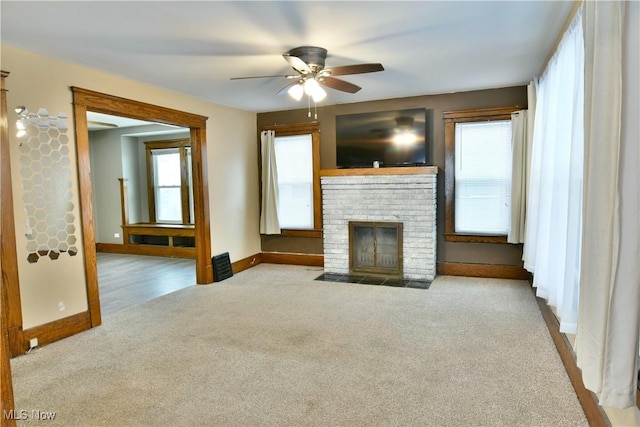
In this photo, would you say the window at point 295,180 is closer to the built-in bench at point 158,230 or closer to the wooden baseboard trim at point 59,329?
the built-in bench at point 158,230

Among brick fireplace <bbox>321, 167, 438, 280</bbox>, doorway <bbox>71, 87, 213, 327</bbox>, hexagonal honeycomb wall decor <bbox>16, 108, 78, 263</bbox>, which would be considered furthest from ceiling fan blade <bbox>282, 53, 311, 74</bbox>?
brick fireplace <bbox>321, 167, 438, 280</bbox>

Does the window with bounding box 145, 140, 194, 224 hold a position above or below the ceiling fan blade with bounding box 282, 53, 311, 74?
below

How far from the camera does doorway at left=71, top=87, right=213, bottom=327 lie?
12.9ft

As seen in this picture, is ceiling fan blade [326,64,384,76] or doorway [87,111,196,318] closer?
ceiling fan blade [326,64,384,76]

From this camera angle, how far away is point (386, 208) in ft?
18.9

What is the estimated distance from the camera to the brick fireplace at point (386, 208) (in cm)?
552

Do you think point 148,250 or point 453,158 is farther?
point 148,250

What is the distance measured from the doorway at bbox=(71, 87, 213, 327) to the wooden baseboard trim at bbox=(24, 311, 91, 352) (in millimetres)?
87

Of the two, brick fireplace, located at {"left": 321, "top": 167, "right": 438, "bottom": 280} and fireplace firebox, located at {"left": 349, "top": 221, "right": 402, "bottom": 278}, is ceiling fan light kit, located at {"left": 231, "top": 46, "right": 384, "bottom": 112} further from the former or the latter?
fireplace firebox, located at {"left": 349, "top": 221, "right": 402, "bottom": 278}

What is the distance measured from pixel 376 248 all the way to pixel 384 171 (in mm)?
1136

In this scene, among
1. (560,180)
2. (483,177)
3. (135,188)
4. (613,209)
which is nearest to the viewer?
(613,209)

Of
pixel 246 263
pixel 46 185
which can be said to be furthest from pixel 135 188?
pixel 46 185

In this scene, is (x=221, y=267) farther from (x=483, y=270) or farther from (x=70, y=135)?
(x=483, y=270)

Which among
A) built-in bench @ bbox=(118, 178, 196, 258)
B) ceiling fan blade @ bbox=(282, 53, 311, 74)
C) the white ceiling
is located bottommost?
built-in bench @ bbox=(118, 178, 196, 258)
